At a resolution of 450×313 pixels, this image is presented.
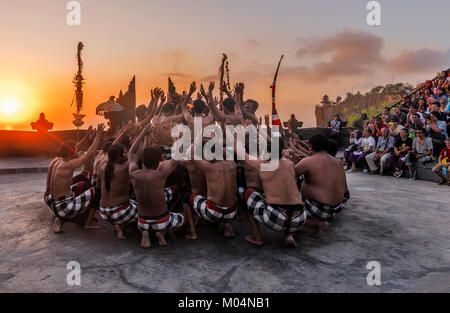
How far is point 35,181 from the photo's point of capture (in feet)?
29.1

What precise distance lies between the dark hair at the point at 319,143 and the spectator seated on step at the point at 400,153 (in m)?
6.56

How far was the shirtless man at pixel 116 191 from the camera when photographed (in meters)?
3.82

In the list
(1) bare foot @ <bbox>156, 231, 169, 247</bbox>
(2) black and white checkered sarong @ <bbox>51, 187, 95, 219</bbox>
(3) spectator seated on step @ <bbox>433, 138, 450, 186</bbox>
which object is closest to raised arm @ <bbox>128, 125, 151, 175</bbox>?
(1) bare foot @ <bbox>156, 231, 169, 247</bbox>

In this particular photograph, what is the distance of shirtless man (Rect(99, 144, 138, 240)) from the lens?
12.5 ft

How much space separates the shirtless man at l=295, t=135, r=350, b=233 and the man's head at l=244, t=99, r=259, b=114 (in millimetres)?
2019

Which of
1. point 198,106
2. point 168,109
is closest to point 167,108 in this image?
point 168,109

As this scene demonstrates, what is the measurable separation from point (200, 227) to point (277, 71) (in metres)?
11.8

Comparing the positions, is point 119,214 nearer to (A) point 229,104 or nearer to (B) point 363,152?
(A) point 229,104

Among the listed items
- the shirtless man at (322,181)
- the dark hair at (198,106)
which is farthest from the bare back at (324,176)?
the dark hair at (198,106)

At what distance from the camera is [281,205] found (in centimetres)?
346

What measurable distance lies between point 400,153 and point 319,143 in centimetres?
674

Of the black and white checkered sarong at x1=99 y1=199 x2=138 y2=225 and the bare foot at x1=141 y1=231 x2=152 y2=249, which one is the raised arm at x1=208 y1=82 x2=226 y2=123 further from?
the bare foot at x1=141 y1=231 x2=152 y2=249
